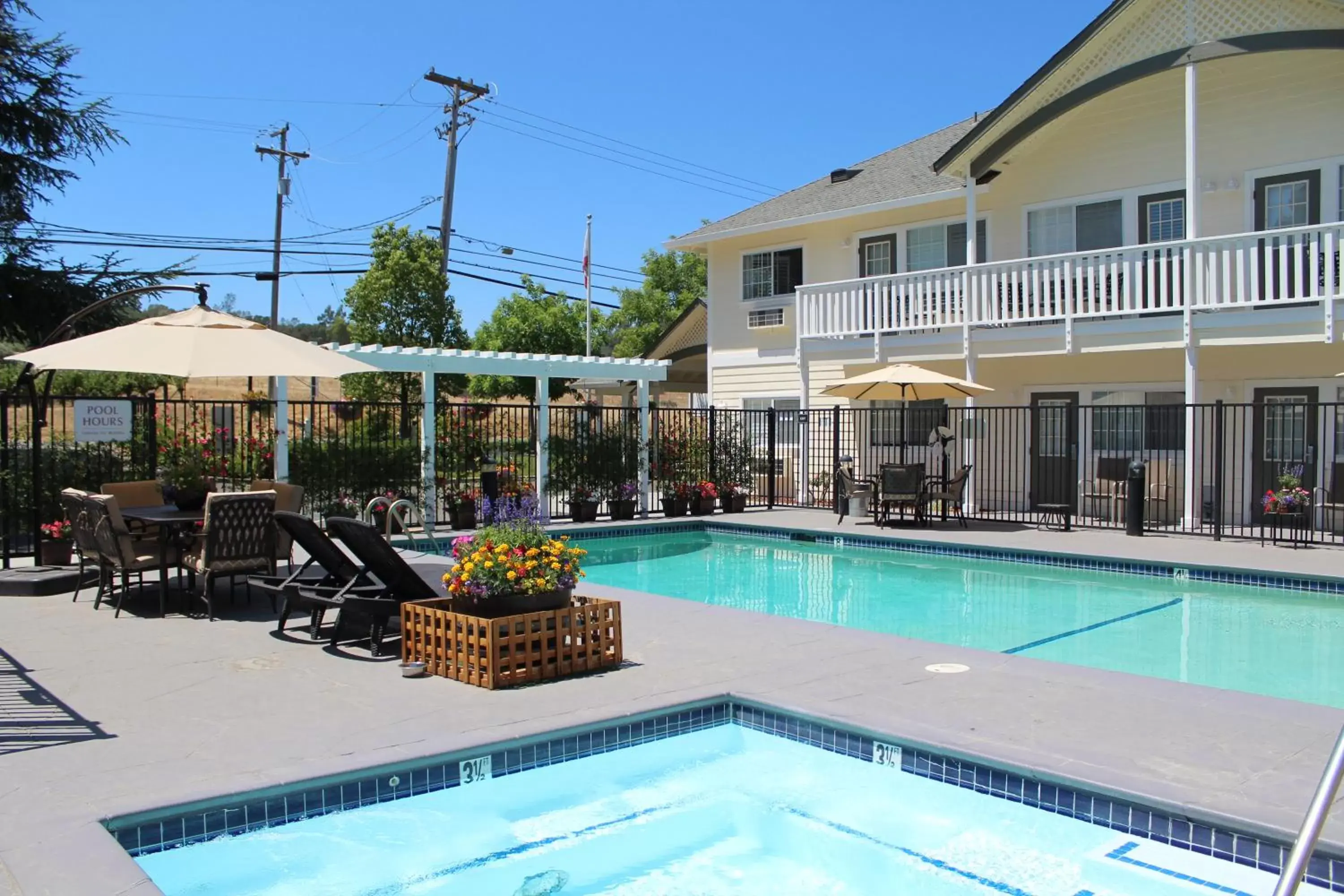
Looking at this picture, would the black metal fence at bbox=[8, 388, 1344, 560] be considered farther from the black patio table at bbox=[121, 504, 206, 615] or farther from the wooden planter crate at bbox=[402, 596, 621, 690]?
the wooden planter crate at bbox=[402, 596, 621, 690]

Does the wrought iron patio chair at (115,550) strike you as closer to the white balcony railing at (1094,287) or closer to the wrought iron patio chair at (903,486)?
the wrought iron patio chair at (903,486)

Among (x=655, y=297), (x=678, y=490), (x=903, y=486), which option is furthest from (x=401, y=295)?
(x=655, y=297)

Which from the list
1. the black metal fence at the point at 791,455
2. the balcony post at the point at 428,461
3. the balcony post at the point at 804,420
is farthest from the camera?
the balcony post at the point at 804,420

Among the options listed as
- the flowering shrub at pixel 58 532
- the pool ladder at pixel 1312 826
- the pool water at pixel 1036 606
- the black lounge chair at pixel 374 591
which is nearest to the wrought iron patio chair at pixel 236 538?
the black lounge chair at pixel 374 591

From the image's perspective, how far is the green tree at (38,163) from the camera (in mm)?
19609

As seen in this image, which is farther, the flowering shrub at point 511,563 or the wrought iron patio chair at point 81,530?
the wrought iron patio chair at point 81,530

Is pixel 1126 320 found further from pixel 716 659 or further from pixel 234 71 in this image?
pixel 234 71

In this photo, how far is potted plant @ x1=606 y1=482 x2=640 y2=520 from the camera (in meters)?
17.0

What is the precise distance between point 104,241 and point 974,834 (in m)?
35.7

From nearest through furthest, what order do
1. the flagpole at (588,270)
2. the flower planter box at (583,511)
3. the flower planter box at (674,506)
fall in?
the flower planter box at (583,511), the flower planter box at (674,506), the flagpole at (588,270)

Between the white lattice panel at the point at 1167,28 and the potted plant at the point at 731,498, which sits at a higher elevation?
the white lattice panel at the point at 1167,28

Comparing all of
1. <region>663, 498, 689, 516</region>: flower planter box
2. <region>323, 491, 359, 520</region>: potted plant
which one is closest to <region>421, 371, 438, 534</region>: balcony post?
<region>323, 491, 359, 520</region>: potted plant

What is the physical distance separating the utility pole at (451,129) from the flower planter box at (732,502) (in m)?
12.1

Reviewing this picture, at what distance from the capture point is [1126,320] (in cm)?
1552
